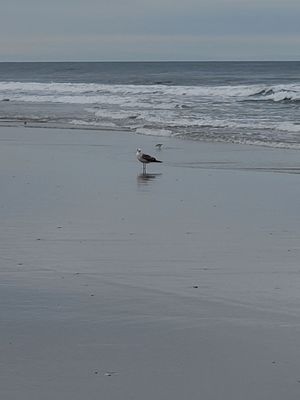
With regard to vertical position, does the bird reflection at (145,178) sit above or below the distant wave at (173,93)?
above

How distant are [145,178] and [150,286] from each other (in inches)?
254

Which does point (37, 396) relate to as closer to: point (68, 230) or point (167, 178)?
point (68, 230)

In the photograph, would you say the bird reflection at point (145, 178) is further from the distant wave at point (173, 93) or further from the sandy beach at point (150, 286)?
the distant wave at point (173, 93)

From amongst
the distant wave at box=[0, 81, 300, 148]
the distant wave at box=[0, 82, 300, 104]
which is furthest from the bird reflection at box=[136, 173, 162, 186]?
the distant wave at box=[0, 82, 300, 104]

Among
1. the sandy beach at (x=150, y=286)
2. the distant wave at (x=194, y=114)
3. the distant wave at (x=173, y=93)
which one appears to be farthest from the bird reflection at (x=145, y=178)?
the distant wave at (x=173, y=93)

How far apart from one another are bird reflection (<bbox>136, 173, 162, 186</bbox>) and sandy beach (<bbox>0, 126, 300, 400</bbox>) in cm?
7

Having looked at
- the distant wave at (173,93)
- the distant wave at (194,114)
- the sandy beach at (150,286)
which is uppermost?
the sandy beach at (150,286)

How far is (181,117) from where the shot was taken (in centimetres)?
2636

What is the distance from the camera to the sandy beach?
4.83m

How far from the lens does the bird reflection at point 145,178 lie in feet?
41.4

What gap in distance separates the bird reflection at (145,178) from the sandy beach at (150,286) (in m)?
0.07

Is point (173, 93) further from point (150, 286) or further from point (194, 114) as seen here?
point (150, 286)

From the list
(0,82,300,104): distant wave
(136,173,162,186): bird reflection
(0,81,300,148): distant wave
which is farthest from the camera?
(0,82,300,104): distant wave

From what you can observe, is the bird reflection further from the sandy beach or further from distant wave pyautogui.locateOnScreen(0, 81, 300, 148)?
distant wave pyautogui.locateOnScreen(0, 81, 300, 148)
